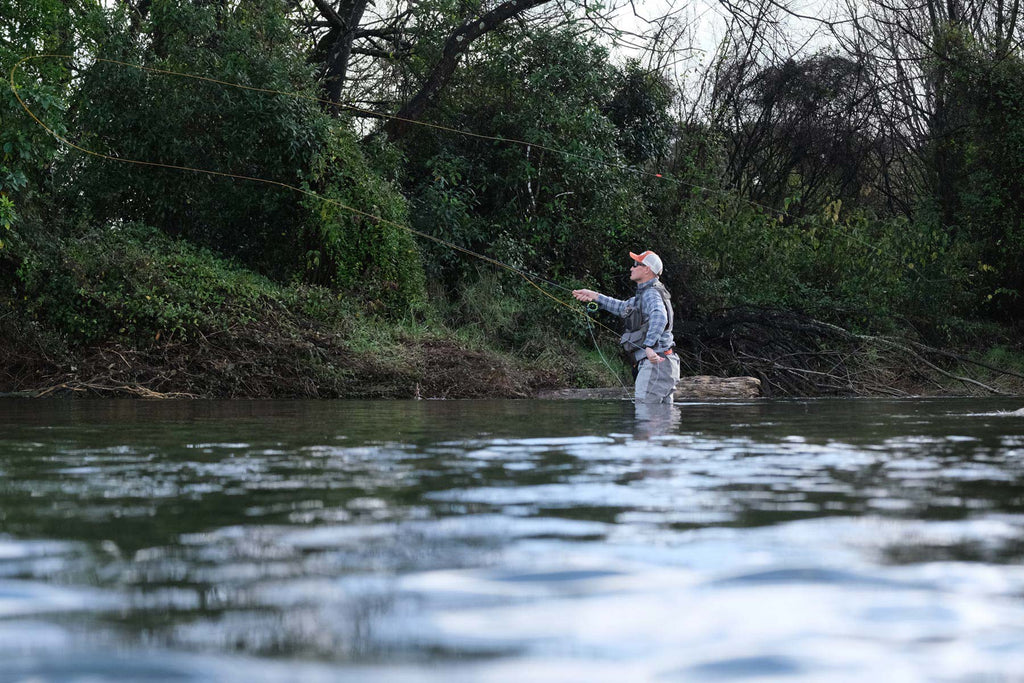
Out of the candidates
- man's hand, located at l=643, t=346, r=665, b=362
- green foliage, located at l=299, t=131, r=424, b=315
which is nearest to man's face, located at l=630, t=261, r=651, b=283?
man's hand, located at l=643, t=346, r=665, b=362

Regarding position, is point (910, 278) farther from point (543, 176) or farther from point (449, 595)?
point (449, 595)

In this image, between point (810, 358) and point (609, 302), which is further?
point (810, 358)

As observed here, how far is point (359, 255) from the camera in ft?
62.7

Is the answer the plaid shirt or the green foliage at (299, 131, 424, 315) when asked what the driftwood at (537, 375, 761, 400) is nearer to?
the green foliage at (299, 131, 424, 315)

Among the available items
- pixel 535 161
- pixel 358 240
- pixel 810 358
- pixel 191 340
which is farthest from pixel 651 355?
pixel 535 161

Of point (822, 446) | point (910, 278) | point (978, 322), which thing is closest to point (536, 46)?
point (910, 278)

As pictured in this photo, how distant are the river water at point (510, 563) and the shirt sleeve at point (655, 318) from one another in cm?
521

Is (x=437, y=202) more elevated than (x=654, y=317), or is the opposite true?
(x=437, y=202)

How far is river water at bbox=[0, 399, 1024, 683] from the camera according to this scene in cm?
262

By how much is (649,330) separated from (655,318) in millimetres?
146

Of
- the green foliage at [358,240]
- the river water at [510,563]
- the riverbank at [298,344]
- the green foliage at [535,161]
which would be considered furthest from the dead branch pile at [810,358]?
the river water at [510,563]

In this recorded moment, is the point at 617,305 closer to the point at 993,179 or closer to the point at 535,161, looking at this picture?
the point at 535,161

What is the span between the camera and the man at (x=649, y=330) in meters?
12.8

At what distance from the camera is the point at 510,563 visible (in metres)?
3.69
